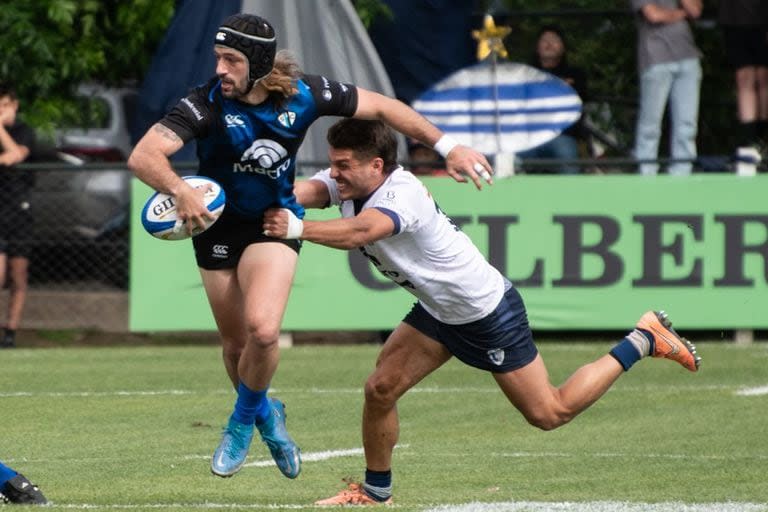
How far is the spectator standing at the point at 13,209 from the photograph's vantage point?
1494cm

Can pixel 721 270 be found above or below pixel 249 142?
below

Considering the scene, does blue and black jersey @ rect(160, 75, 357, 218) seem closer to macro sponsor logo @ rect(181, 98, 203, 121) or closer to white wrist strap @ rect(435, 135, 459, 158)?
macro sponsor logo @ rect(181, 98, 203, 121)

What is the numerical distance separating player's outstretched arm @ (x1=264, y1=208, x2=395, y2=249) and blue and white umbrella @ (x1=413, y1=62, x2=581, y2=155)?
27.1ft

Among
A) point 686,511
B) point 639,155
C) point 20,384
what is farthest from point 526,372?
point 639,155

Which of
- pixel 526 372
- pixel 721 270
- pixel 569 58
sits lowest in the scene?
pixel 721 270

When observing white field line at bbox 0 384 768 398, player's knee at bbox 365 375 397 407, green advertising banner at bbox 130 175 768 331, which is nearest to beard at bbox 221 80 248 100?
player's knee at bbox 365 375 397 407

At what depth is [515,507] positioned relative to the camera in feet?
24.5

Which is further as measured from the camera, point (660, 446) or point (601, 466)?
point (660, 446)

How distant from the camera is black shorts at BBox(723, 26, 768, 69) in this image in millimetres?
Result: 15438

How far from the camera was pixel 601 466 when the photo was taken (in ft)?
30.0

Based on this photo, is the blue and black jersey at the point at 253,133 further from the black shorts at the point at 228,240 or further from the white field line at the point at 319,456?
the white field line at the point at 319,456

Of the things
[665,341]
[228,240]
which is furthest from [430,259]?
[665,341]

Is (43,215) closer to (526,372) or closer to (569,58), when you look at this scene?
(569,58)

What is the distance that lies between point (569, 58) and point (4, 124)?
17.5ft
